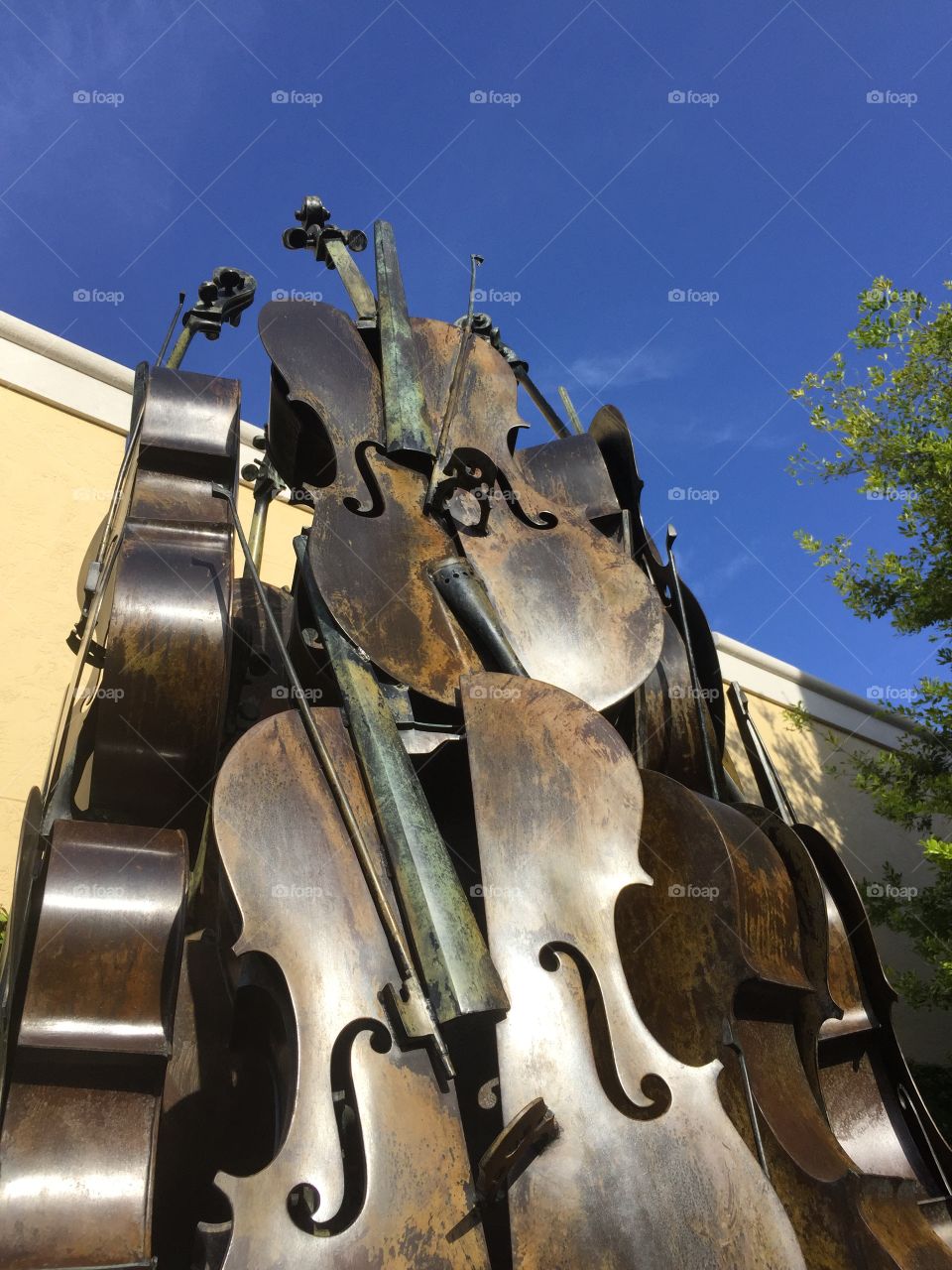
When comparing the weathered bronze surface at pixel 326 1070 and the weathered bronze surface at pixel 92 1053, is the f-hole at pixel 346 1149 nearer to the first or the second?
the weathered bronze surface at pixel 326 1070

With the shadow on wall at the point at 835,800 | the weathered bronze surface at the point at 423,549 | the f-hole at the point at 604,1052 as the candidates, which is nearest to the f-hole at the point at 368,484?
the weathered bronze surface at the point at 423,549

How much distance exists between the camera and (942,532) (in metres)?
5.10

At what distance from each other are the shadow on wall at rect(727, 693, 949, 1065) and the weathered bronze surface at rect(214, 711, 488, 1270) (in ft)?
15.2

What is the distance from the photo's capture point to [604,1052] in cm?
134

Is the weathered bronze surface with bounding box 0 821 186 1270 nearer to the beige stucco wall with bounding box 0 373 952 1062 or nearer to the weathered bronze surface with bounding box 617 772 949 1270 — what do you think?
the weathered bronze surface with bounding box 617 772 949 1270

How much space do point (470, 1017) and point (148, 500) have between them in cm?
124

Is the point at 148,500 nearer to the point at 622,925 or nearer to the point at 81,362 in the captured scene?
the point at 622,925

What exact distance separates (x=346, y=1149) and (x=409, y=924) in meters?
0.30

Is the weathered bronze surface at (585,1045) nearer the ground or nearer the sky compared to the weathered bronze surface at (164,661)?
nearer the ground

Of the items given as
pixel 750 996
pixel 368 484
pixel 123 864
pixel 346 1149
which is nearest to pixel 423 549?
pixel 368 484

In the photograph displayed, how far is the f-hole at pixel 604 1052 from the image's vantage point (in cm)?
128

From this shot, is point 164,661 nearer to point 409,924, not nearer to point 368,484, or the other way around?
point 368,484

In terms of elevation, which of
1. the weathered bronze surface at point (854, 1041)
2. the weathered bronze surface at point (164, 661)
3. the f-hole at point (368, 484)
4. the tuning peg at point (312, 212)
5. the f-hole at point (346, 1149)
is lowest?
the f-hole at point (346, 1149)

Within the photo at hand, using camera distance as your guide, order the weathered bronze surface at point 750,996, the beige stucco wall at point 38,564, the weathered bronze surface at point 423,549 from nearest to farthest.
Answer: the weathered bronze surface at point 750,996 < the weathered bronze surface at point 423,549 < the beige stucco wall at point 38,564
